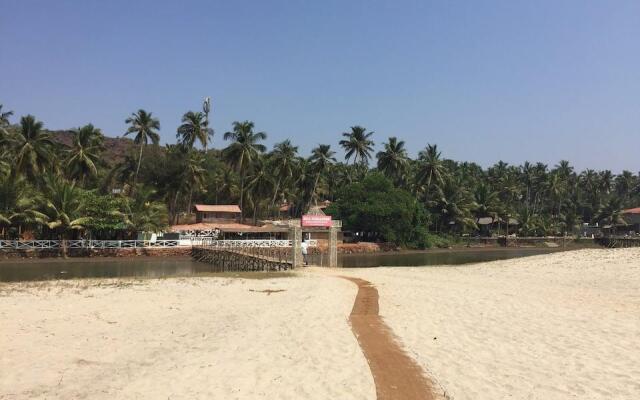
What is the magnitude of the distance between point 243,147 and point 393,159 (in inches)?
1164

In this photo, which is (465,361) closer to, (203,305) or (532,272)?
(203,305)

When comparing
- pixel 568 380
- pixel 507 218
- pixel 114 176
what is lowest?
pixel 568 380

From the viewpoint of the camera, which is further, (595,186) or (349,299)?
(595,186)

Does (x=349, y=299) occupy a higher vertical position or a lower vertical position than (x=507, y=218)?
lower

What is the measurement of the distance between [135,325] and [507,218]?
9711 centimetres

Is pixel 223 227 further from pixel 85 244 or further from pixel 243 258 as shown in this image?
pixel 243 258

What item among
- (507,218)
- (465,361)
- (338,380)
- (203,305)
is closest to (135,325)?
(203,305)

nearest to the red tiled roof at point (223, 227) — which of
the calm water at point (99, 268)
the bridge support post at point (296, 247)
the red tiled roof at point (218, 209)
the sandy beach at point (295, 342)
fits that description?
the red tiled roof at point (218, 209)

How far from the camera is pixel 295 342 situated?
468 inches

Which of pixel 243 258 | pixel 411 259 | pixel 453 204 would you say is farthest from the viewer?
pixel 453 204

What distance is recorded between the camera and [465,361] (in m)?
10.5

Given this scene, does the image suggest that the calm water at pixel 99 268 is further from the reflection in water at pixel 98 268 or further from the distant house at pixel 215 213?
the distant house at pixel 215 213

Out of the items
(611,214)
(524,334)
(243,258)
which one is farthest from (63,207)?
(611,214)

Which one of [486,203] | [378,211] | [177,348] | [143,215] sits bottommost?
[177,348]
